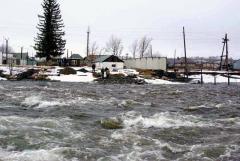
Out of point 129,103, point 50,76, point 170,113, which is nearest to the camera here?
point 170,113

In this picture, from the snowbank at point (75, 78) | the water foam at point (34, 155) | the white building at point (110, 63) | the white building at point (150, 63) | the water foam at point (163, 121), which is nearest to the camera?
the water foam at point (34, 155)

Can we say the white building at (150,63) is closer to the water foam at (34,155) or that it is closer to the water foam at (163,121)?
the water foam at (163,121)

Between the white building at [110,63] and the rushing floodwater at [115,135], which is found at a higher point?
the white building at [110,63]

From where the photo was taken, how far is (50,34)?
78625 mm

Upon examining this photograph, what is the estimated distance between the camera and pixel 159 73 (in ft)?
221

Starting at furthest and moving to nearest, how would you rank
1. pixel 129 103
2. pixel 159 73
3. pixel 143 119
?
1. pixel 159 73
2. pixel 129 103
3. pixel 143 119

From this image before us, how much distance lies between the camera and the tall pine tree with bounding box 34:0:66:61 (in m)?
77.9

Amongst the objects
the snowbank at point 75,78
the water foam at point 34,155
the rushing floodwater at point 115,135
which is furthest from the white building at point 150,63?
the water foam at point 34,155

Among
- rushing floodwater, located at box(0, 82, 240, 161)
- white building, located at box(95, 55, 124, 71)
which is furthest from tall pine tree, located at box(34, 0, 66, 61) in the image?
rushing floodwater, located at box(0, 82, 240, 161)

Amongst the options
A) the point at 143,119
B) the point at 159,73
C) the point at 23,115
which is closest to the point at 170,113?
the point at 143,119

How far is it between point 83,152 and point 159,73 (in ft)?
183

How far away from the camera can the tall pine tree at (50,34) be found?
7794cm

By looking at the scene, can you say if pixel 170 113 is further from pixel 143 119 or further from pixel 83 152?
pixel 83 152

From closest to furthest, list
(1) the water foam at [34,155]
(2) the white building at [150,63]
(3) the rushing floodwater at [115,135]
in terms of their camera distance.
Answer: (1) the water foam at [34,155] < (3) the rushing floodwater at [115,135] < (2) the white building at [150,63]
